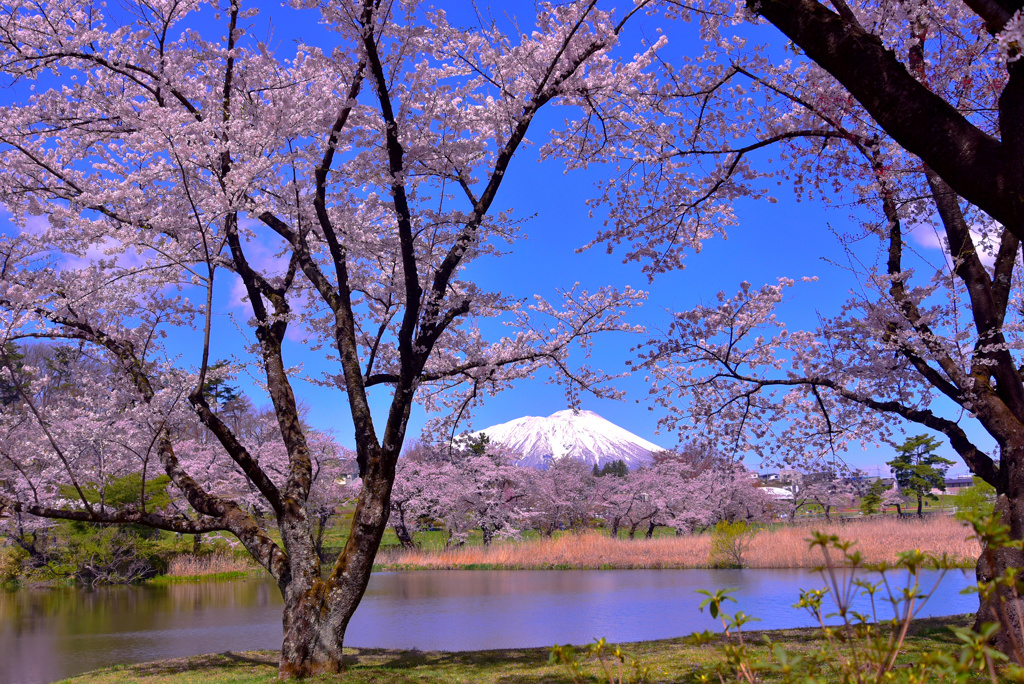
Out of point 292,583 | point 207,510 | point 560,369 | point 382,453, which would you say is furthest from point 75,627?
point 560,369

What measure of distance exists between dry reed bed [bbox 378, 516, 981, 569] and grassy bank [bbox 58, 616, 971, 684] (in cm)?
937

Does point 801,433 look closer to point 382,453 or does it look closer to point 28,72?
point 382,453

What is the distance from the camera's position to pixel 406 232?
5906mm

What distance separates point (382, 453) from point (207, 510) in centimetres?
196

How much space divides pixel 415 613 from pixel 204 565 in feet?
31.1

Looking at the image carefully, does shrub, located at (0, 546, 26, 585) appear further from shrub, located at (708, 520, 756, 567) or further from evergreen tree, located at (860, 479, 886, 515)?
evergreen tree, located at (860, 479, 886, 515)

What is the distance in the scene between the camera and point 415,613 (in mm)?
11477

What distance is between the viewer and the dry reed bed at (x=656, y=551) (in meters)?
16.1

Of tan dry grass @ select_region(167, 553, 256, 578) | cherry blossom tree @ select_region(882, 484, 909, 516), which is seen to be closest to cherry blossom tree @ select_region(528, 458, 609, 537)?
tan dry grass @ select_region(167, 553, 256, 578)

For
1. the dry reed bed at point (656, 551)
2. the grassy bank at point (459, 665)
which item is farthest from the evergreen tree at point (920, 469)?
the grassy bank at point (459, 665)

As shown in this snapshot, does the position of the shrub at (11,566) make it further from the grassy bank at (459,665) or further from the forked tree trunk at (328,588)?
the forked tree trunk at (328,588)

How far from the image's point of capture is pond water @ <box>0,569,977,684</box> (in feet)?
29.0

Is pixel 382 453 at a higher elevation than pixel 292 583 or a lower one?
higher

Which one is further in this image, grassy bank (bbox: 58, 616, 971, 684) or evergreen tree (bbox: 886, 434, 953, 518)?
evergreen tree (bbox: 886, 434, 953, 518)
